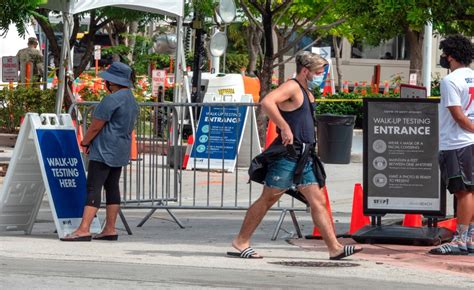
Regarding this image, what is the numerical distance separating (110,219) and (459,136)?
336 cm

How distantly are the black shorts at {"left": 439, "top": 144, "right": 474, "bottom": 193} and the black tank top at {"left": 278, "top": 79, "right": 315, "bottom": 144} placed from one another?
126 centimetres

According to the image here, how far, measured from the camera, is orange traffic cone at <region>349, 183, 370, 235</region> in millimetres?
Result: 11461

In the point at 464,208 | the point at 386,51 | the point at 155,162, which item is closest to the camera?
the point at 464,208

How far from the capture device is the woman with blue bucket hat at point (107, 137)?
10953 millimetres

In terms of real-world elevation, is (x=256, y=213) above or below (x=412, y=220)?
above

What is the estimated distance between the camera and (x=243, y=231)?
9891mm

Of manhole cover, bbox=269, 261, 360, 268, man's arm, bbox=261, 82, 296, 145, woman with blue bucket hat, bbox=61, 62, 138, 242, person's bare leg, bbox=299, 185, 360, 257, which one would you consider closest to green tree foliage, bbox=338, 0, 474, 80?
man's arm, bbox=261, 82, 296, 145

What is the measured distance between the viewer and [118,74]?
11.1m

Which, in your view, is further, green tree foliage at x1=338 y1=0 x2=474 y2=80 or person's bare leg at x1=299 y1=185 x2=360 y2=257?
green tree foliage at x1=338 y1=0 x2=474 y2=80

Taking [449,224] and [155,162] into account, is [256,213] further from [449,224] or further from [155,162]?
[155,162]

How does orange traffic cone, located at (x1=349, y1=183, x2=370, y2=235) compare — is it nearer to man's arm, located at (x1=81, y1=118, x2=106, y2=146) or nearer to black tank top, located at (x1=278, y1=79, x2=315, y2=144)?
black tank top, located at (x1=278, y1=79, x2=315, y2=144)

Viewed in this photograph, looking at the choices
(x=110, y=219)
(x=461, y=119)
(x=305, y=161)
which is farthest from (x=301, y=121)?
(x=110, y=219)

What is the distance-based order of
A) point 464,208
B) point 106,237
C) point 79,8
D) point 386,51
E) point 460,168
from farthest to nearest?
point 386,51
point 79,8
point 106,237
point 464,208
point 460,168

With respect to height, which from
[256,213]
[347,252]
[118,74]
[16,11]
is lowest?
[347,252]
